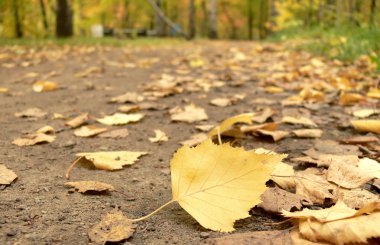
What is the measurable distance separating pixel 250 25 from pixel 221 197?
23.3 m

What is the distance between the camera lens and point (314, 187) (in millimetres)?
1128

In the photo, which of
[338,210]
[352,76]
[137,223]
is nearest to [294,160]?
[338,210]

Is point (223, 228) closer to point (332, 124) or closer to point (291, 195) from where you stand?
point (291, 195)

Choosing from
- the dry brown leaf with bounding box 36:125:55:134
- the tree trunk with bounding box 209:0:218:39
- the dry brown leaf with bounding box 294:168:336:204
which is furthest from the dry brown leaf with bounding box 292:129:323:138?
the tree trunk with bounding box 209:0:218:39

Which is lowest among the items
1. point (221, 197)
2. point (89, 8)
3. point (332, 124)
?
point (332, 124)

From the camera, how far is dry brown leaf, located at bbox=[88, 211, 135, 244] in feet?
2.87

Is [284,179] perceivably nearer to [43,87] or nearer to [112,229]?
[112,229]

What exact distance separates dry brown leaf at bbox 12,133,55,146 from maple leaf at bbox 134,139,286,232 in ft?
2.88

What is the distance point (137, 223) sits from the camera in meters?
0.97

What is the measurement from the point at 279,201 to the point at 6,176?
0.83 metres

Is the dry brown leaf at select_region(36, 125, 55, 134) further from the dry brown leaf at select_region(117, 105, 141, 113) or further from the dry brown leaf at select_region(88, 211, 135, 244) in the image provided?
the dry brown leaf at select_region(88, 211, 135, 244)

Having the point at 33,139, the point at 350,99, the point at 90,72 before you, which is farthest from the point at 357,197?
the point at 90,72

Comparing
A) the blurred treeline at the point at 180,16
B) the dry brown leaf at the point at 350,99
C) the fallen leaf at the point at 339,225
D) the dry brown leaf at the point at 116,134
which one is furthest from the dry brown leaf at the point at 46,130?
the blurred treeline at the point at 180,16

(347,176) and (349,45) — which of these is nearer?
(347,176)
